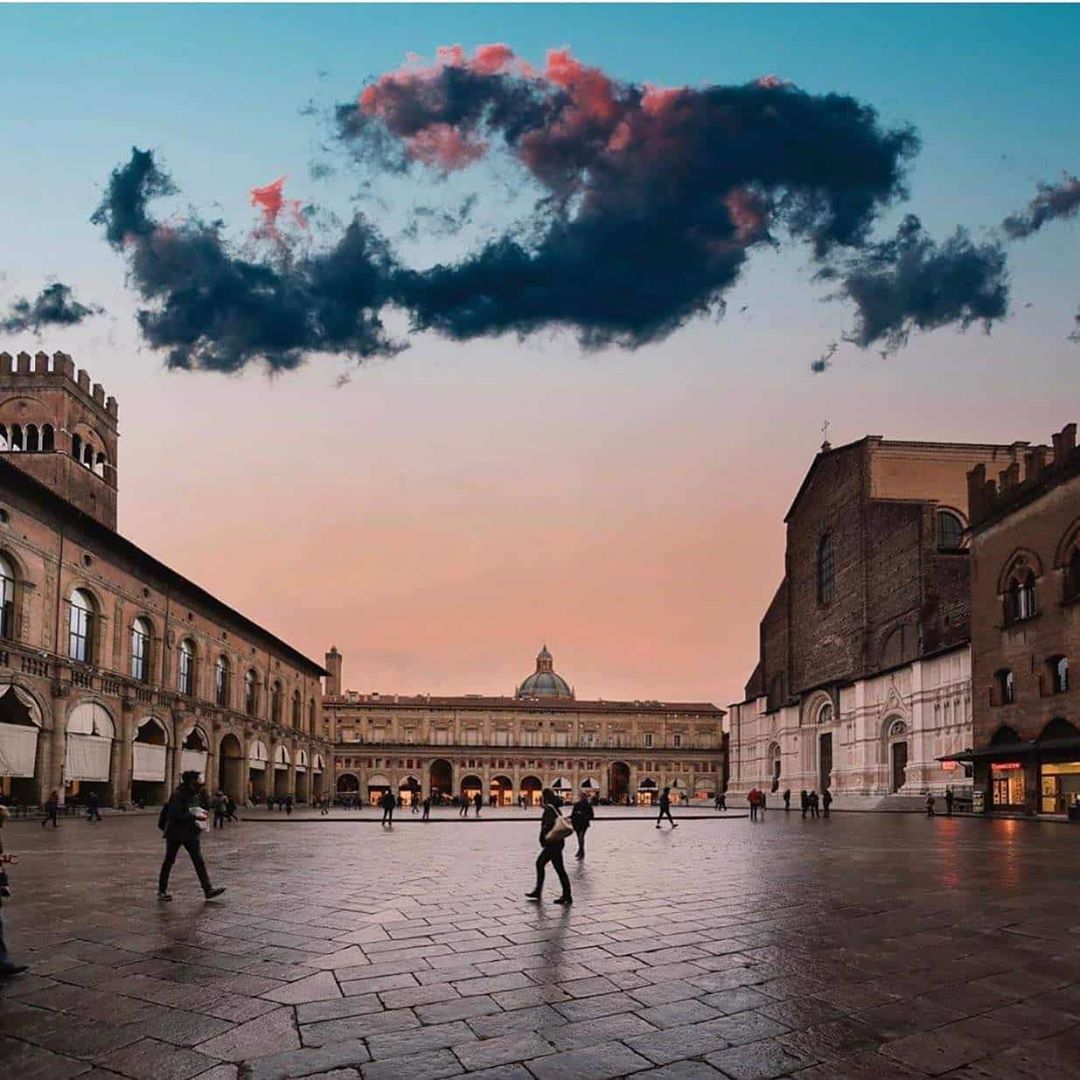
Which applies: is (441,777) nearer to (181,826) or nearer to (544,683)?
(544,683)

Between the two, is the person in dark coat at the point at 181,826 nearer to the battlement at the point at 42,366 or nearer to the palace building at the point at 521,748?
the battlement at the point at 42,366

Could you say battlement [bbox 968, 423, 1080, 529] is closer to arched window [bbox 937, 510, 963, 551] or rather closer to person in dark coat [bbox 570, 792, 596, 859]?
arched window [bbox 937, 510, 963, 551]

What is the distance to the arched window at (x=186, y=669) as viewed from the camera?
4662 centimetres

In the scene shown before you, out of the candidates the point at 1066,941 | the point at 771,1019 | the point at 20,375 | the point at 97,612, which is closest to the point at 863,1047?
the point at 771,1019

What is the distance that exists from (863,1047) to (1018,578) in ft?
121

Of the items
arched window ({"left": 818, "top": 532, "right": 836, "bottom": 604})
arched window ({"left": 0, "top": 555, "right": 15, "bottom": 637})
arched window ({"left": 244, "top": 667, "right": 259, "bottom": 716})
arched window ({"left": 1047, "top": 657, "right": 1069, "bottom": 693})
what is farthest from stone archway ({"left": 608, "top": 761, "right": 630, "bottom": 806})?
arched window ({"left": 0, "top": 555, "right": 15, "bottom": 637})

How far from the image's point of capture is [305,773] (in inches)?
2911

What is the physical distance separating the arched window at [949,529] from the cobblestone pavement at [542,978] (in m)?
46.5

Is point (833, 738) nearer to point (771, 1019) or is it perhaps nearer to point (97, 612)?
point (97, 612)

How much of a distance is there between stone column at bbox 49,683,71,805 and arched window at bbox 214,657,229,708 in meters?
17.6

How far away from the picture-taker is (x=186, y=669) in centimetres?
4766

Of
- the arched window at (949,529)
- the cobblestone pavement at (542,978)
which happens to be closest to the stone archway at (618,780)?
the arched window at (949,529)

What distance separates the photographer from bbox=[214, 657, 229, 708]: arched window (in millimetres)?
51625

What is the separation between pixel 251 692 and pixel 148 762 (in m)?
17.7
